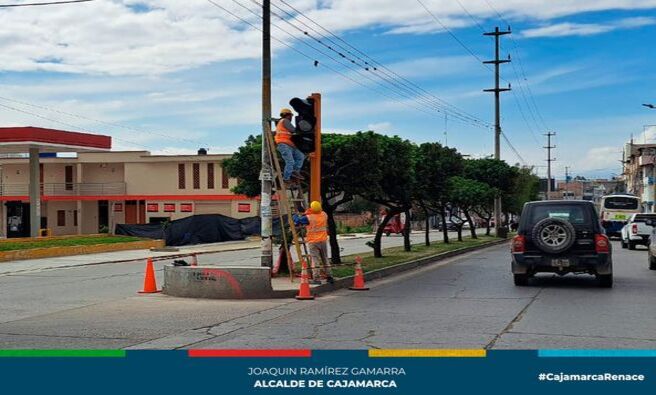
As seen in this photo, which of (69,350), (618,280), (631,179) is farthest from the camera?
(631,179)

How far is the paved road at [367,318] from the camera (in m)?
9.11

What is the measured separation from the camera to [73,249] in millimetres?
30422

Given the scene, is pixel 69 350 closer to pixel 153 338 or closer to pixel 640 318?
pixel 153 338

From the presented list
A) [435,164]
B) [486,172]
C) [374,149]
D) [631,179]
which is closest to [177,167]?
[486,172]

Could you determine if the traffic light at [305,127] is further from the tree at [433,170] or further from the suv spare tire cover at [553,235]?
the tree at [433,170]

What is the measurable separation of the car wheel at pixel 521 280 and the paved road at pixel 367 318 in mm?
273

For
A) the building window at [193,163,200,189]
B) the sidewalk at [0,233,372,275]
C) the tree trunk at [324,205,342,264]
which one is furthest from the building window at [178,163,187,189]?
the tree trunk at [324,205,342,264]

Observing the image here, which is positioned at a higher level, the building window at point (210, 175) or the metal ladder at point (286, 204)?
the building window at point (210, 175)

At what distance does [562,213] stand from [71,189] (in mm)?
44774

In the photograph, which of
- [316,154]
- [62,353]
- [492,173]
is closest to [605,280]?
[316,154]

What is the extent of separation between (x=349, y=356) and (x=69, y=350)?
3.43m

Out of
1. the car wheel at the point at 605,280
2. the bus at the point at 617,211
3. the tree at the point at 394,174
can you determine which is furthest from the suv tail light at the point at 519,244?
the bus at the point at 617,211

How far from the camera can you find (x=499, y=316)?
1116 cm

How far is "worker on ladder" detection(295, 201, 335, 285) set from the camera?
1481 centimetres
